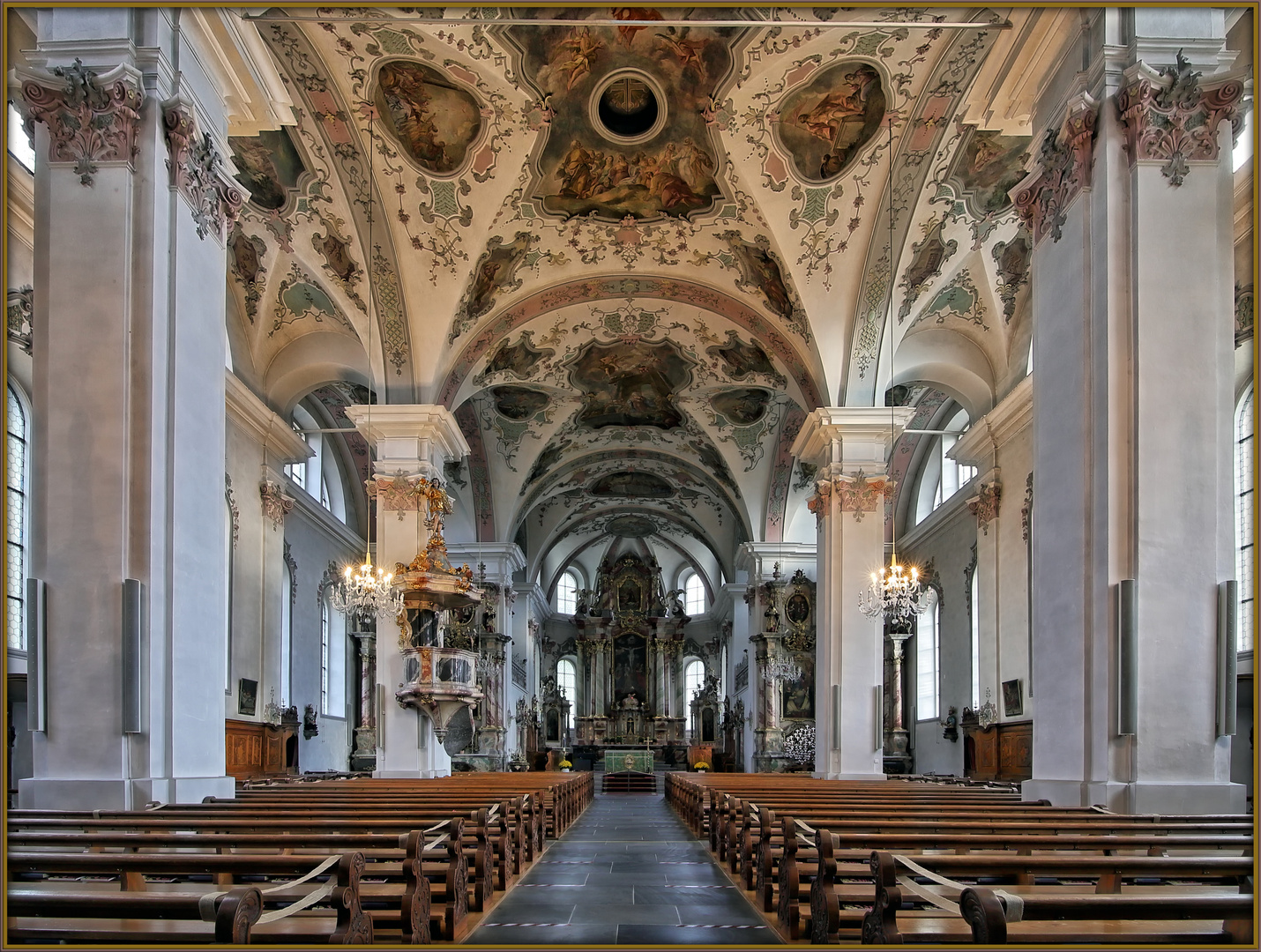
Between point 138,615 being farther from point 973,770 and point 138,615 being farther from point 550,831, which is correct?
point 973,770

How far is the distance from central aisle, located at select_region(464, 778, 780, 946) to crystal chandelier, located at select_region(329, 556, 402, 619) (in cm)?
440

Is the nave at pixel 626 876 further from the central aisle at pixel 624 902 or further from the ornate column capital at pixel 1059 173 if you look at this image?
the ornate column capital at pixel 1059 173

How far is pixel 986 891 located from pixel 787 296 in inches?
547

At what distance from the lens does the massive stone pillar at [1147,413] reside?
6992 millimetres

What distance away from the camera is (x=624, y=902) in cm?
717

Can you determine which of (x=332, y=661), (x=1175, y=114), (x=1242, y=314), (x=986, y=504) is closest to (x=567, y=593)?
(x=332, y=661)

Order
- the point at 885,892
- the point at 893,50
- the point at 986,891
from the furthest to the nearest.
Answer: the point at 893,50
the point at 885,892
the point at 986,891

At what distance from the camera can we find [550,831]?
41.9 ft

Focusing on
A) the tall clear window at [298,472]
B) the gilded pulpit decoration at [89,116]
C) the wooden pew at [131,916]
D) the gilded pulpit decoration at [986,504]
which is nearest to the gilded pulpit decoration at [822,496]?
the gilded pulpit decoration at [986,504]

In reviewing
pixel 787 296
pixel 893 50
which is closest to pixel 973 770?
pixel 787 296

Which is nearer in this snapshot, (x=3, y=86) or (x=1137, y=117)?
(x=3, y=86)

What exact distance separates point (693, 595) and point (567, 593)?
477 cm

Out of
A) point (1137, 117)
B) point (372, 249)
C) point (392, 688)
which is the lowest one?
point (392, 688)

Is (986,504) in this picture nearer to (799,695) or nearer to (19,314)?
(799,695)
